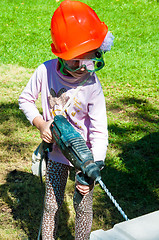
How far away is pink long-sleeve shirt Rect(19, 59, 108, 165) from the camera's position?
6.89 feet

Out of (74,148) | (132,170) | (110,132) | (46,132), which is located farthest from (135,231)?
(110,132)

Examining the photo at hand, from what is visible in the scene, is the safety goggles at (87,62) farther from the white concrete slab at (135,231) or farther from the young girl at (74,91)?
the white concrete slab at (135,231)

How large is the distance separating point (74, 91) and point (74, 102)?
0.25 ft

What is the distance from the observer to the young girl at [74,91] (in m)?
1.98

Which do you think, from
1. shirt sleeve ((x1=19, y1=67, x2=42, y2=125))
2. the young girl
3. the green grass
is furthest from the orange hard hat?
the green grass

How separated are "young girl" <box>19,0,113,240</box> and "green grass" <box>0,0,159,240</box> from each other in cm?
92

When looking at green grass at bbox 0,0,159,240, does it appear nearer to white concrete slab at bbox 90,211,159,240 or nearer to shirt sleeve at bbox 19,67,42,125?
shirt sleeve at bbox 19,67,42,125

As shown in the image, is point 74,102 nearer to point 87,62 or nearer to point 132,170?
point 87,62

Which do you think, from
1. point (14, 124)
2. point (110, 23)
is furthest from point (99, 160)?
point (110, 23)

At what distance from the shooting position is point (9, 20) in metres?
10.1

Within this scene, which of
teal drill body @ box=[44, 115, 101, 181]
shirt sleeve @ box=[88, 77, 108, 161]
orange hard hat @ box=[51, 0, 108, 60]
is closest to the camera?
teal drill body @ box=[44, 115, 101, 181]

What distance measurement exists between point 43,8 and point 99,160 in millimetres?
10335

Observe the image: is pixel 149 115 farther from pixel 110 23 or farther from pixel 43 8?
pixel 43 8

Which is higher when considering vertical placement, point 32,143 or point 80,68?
point 80,68
